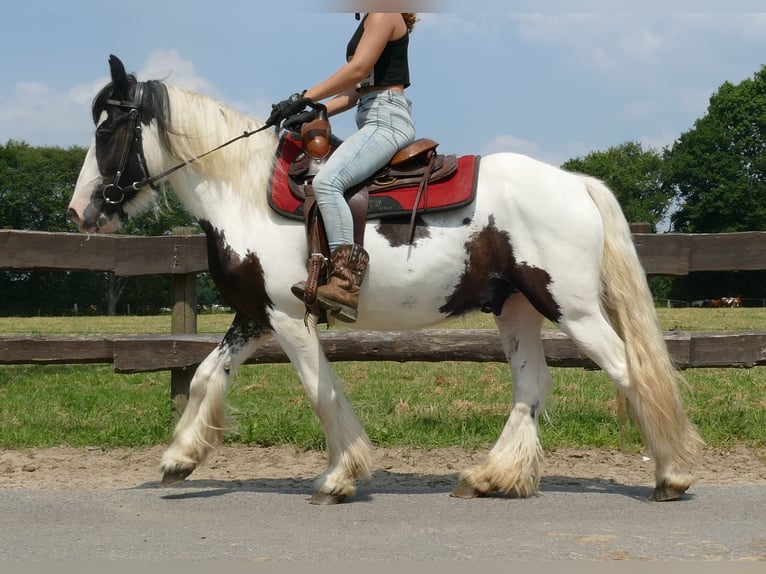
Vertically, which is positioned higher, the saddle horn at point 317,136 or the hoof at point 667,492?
the saddle horn at point 317,136

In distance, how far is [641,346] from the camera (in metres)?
5.04

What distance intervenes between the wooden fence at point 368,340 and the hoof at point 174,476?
1.70 meters

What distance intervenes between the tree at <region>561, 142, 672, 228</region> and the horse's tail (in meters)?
62.9

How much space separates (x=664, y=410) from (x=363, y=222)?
202 centimetres

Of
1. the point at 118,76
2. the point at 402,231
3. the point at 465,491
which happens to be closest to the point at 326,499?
the point at 465,491

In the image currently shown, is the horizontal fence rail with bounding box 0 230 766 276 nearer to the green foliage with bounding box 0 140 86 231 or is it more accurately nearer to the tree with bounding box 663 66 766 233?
the tree with bounding box 663 66 766 233

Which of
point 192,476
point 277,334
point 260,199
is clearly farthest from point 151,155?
point 192,476

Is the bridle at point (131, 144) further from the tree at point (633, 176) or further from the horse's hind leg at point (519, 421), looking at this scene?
the tree at point (633, 176)

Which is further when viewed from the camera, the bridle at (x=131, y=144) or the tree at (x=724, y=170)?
the tree at (x=724, y=170)

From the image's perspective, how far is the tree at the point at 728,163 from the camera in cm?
5475

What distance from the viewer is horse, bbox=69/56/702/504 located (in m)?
5.01

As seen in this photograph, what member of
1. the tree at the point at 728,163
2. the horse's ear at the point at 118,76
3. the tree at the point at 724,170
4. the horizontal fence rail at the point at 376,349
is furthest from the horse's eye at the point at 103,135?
the tree at the point at 728,163

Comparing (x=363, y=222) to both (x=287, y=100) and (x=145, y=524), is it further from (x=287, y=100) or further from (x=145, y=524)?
(x=145, y=524)

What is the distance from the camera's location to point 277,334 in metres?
5.10
